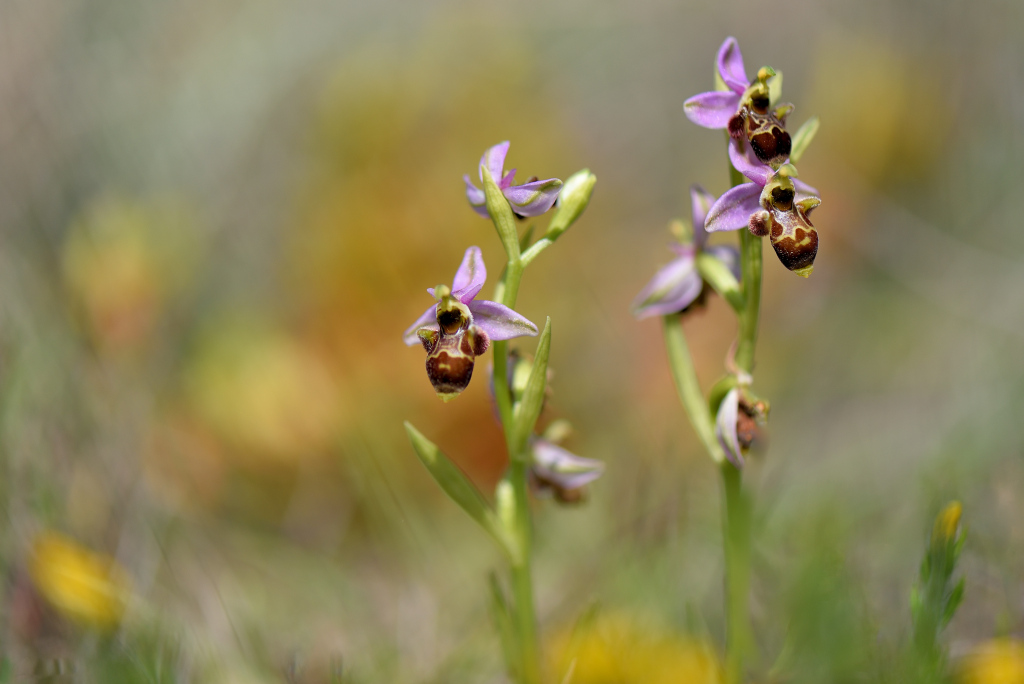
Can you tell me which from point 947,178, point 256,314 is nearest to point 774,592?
point 256,314

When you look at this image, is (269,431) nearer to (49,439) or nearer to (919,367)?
(49,439)

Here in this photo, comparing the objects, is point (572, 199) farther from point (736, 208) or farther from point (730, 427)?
point (730, 427)

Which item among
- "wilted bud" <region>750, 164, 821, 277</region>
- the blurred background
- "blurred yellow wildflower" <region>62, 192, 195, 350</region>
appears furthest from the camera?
"blurred yellow wildflower" <region>62, 192, 195, 350</region>

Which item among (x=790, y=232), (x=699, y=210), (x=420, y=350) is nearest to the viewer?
(x=790, y=232)

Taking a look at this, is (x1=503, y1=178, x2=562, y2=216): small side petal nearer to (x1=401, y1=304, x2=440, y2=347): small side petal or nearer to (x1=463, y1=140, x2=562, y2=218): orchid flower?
(x1=463, y1=140, x2=562, y2=218): orchid flower

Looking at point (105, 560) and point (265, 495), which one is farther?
point (265, 495)

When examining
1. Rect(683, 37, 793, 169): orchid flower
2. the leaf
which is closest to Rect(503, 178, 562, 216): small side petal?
Rect(683, 37, 793, 169): orchid flower

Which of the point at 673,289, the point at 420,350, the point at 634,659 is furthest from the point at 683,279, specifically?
the point at 420,350
